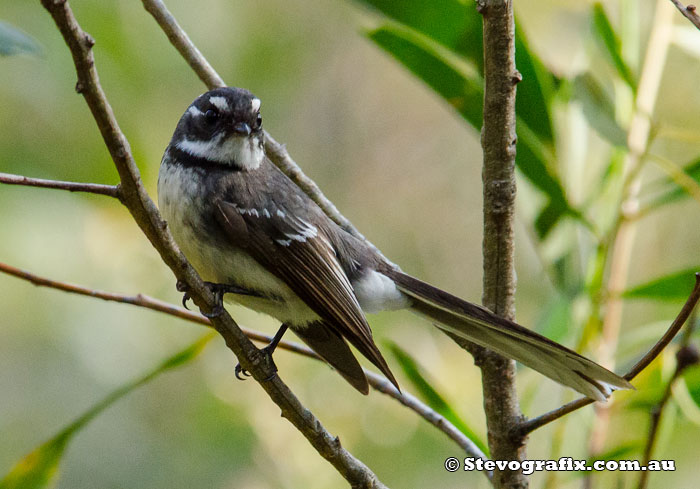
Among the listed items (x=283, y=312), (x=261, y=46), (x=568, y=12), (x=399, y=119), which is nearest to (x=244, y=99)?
(x=283, y=312)

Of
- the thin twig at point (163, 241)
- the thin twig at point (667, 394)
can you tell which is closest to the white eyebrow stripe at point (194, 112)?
the thin twig at point (163, 241)

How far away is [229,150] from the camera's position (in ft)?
9.31

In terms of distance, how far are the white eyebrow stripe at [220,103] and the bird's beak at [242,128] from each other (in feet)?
0.22

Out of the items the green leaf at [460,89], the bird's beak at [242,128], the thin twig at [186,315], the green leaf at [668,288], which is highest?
the green leaf at [460,89]

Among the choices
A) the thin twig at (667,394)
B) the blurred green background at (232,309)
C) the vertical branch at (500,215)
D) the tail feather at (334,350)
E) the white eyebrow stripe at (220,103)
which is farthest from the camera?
the blurred green background at (232,309)

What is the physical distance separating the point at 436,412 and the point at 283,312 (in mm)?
624

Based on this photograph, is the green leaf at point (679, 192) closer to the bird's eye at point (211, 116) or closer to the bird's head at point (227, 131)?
the bird's head at point (227, 131)

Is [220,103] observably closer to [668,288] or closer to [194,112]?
[194,112]

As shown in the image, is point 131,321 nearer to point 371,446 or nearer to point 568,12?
point 371,446

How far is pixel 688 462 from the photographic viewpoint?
4871 mm

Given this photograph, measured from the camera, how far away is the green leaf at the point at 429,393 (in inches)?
97.1

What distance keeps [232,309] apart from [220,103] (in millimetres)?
2103

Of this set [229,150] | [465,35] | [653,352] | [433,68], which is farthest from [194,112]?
[653,352]

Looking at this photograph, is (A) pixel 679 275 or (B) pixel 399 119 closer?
(A) pixel 679 275
